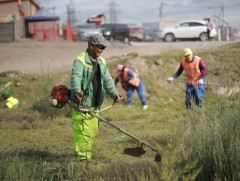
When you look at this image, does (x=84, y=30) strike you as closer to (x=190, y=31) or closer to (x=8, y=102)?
(x=190, y=31)

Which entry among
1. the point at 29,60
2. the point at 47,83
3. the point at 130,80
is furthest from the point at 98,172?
the point at 29,60

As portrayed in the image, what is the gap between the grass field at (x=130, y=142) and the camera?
4.61 m

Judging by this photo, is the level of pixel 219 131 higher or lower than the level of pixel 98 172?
higher

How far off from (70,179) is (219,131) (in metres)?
1.73

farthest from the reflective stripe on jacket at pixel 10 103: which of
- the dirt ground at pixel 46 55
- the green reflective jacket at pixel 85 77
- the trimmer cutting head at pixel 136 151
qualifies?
the trimmer cutting head at pixel 136 151

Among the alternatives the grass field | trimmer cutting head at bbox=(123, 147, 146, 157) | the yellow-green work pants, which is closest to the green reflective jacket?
the yellow-green work pants

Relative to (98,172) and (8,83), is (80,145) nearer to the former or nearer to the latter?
(98,172)

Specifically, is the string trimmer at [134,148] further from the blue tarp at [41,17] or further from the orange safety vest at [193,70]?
the blue tarp at [41,17]

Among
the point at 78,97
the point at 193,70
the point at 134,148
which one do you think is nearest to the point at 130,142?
the point at 78,97

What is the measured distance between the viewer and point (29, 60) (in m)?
24.0

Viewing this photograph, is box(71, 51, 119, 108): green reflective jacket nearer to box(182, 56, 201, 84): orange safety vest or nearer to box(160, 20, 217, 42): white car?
box(182, 56, 201, 84): orange safety vest

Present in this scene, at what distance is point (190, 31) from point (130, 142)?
25.7 meters

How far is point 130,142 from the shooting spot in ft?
27.4

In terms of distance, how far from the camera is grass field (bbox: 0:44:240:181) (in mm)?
4605
